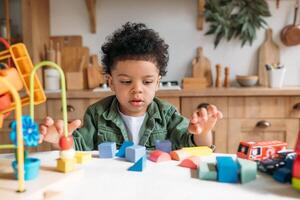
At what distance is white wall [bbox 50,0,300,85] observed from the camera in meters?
2.49

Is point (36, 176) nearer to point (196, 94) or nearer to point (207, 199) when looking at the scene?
point (207, 199)

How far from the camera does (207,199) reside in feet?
1.78

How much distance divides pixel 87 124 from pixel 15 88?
57cm

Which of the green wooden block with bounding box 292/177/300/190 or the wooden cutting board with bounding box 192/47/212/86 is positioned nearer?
the green wooden block with bounding box 292/177/300/190

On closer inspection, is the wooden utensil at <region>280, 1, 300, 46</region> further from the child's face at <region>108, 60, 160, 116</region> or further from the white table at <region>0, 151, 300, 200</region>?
the white table at <region>0, 151, 300, 200</region>

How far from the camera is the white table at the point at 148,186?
21.9 inches

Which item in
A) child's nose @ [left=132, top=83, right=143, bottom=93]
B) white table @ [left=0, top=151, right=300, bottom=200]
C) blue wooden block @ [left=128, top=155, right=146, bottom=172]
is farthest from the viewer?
child's nose @ [left=132, top=83, right=143, bottom=93]

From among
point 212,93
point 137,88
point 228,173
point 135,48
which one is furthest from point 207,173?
point 212,93

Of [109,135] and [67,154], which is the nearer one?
[67,154]

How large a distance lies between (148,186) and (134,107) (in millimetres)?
546

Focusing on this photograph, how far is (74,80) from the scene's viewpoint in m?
2.34

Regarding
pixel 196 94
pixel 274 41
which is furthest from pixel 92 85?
pixel 274 41

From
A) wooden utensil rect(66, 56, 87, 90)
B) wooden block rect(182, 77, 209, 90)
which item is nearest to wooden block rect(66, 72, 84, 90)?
wooden utensil rect(66, 56, 87, 90)

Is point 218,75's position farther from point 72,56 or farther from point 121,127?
point 121,127
